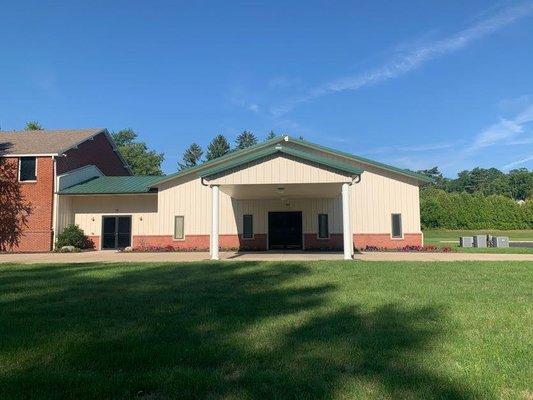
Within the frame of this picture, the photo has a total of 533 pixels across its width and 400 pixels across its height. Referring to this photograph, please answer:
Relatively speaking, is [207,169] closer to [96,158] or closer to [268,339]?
[96,158]

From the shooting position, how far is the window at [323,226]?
80.8 ft

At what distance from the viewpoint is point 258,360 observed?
4.73 m

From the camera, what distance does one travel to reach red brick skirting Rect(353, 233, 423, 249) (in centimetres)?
2377

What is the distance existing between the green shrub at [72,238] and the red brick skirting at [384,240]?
15.0 m

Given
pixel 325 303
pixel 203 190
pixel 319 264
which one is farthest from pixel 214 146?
pixel 325 303

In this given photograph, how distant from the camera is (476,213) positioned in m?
49.2

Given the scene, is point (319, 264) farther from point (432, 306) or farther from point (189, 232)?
point (189, 232)

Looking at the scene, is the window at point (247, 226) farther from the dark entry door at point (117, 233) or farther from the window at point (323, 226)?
the dark entry door at point (117, 233)

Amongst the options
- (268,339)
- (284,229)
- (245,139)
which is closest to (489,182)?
(245,139)

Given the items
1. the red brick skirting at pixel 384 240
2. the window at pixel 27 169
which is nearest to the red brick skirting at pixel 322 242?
the red brick skirting at pixel 384 240

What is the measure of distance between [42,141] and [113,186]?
588 cm

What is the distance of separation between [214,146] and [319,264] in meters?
78.9

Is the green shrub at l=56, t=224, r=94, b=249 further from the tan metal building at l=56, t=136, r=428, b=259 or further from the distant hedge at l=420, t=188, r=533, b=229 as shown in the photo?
the distant hedge at l=420, t=188, r=533, b=229

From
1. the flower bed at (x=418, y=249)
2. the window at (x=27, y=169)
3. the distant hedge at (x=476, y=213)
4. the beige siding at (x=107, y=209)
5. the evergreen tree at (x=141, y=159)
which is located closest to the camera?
the flower bed at (x=418, y=249)
